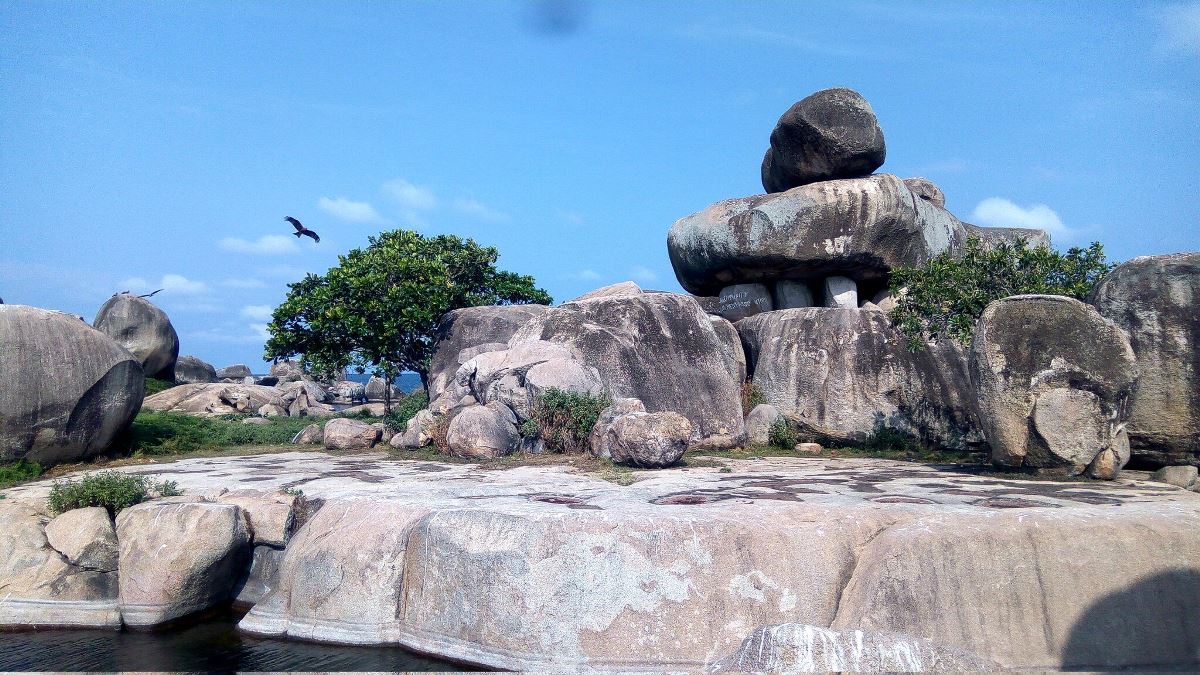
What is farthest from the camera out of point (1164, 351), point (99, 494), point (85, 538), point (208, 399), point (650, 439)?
point (208, 399)

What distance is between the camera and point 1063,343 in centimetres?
993

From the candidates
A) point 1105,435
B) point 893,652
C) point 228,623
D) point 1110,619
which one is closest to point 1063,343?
point 1105,435

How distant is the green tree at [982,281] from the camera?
13.7 meters

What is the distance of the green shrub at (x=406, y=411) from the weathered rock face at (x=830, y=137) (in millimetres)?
10028

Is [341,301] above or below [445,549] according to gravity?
above

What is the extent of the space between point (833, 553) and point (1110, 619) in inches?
81.1

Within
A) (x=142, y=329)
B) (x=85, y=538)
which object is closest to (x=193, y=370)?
(x=142, y=329)

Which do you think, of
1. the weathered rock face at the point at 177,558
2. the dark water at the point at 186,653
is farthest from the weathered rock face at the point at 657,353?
the dark water at the point at 186,653

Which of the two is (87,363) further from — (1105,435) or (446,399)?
(1105,435)

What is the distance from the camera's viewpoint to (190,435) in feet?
53.6

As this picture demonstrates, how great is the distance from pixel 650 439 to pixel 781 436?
15.1 feet

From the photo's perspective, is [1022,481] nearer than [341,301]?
Yes

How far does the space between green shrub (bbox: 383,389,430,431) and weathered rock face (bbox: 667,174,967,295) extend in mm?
7798

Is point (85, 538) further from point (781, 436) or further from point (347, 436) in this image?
point (781, 436)
